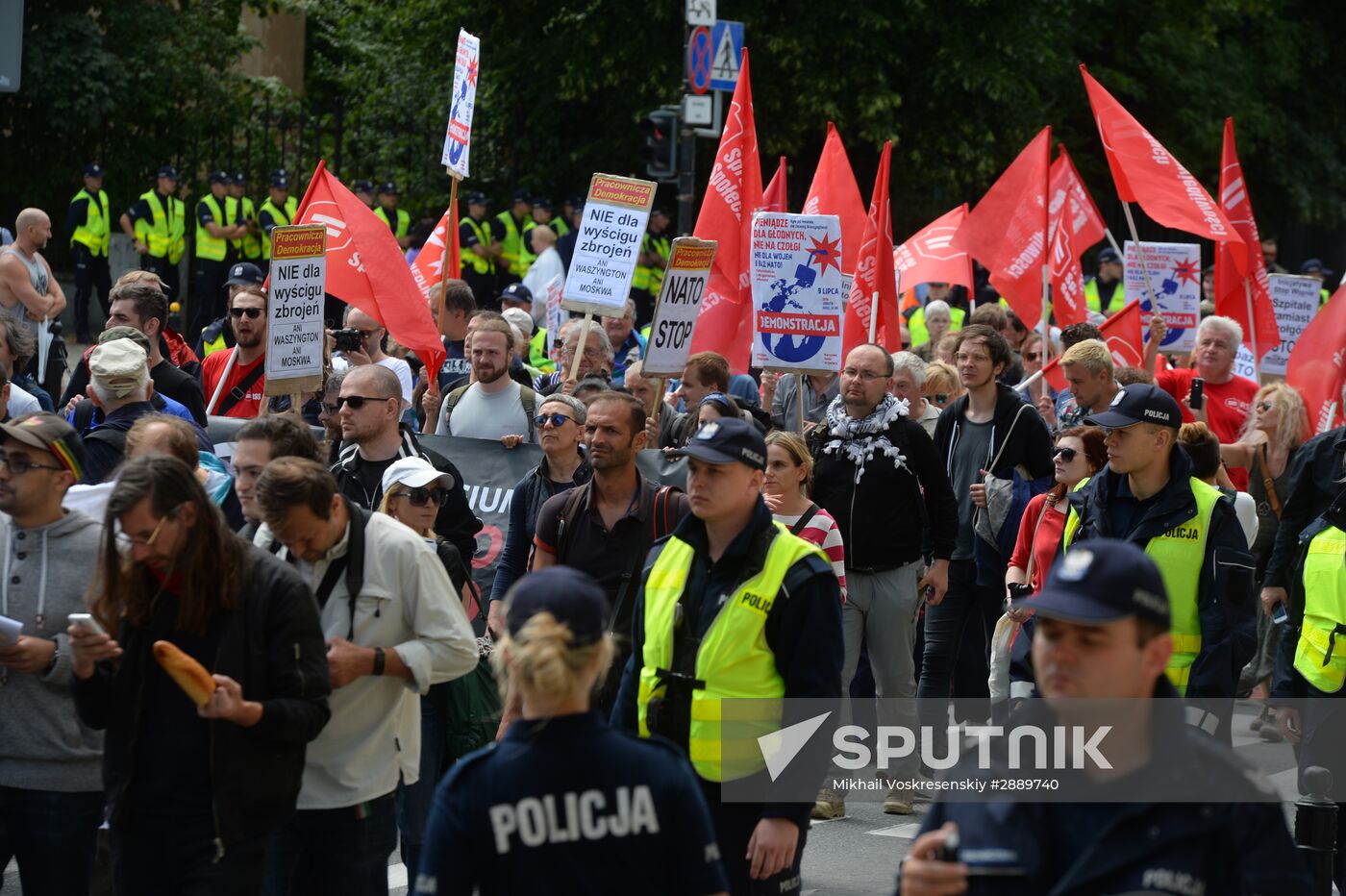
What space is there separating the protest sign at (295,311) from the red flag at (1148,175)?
612 centimetres

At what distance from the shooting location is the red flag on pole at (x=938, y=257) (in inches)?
576

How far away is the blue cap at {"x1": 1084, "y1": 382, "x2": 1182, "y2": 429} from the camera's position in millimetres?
6219

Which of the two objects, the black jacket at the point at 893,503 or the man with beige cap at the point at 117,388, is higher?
the man with beige cap at the point at 117,388

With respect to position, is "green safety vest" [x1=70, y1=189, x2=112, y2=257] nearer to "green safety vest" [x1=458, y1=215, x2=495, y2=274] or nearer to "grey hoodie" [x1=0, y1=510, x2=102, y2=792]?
"green safety vest" [x1=458, y1=215, x2=495, y2=274]

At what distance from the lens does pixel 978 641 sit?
9.35 m

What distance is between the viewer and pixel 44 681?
16.6ft

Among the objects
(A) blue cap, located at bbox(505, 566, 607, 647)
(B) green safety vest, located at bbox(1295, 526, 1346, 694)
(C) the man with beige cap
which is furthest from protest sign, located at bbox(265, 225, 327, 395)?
(A) blue cap, located at bbox(505, 566, 607, 647)

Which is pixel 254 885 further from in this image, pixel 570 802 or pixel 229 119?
pixel 229 119

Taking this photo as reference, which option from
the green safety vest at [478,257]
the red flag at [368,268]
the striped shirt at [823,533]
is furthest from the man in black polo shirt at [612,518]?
the green safety vest at [478,257]

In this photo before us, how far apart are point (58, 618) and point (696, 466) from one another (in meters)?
1.79

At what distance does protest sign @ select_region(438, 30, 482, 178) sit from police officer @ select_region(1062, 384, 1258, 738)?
6.45m

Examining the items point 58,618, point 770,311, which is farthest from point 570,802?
point 770,311

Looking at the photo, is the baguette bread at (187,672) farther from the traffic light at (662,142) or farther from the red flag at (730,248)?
the traffic light at (662,142)

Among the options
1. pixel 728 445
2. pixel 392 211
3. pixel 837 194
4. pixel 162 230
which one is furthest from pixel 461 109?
pixel 392 211
